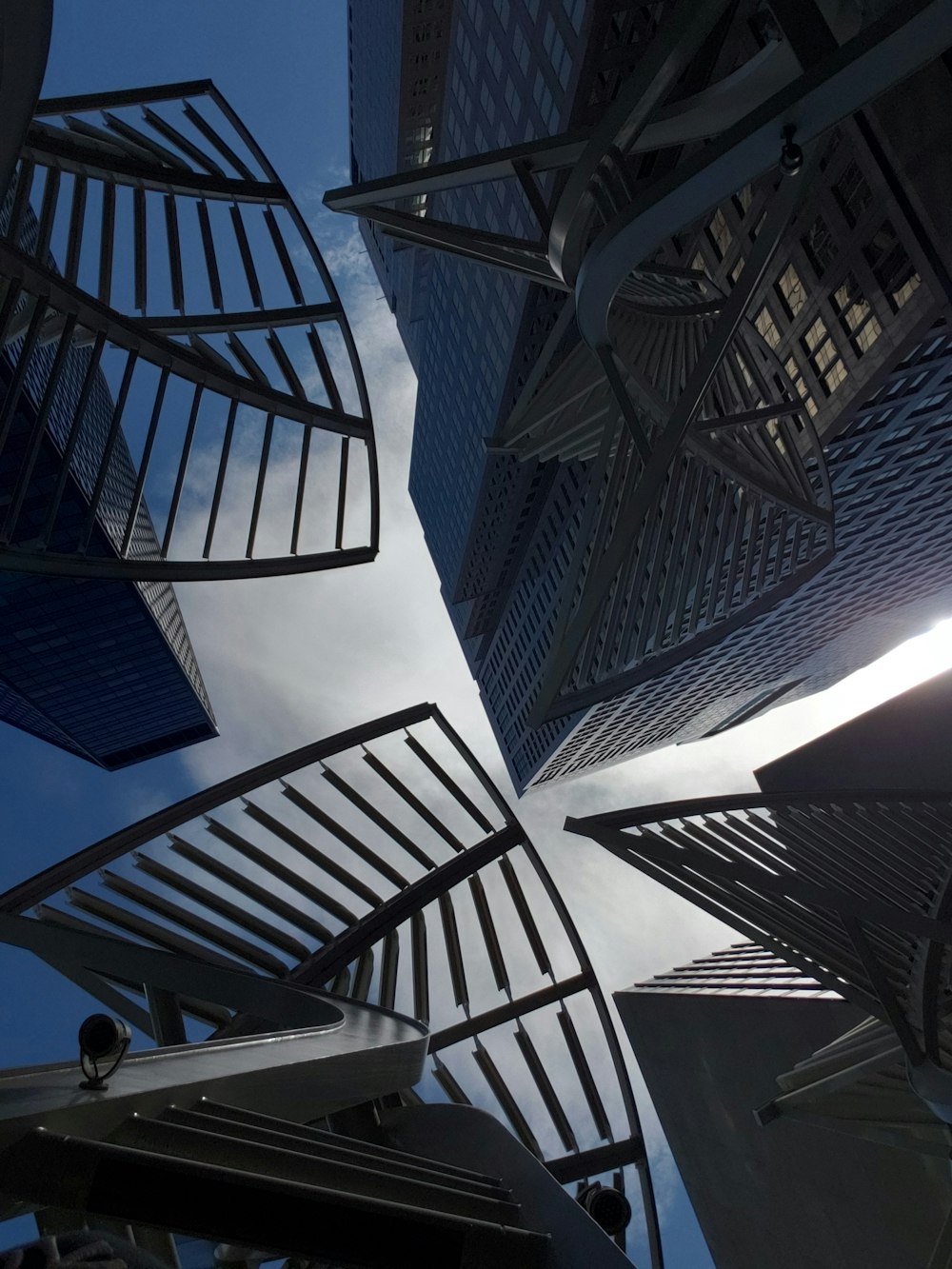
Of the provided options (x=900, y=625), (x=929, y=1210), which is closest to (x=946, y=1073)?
(x=929, y=1210)

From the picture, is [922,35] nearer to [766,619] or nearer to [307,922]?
[307,922]

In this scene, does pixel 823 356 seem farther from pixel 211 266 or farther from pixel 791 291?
pixel 211 266

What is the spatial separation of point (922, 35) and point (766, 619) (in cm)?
6358

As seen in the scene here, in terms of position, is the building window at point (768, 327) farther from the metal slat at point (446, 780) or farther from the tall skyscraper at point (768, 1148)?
the metal slat at point (446, 780)

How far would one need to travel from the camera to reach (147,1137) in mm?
3160

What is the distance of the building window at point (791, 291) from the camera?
3000 cm

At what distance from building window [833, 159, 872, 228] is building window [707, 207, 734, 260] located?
3054 millimetres

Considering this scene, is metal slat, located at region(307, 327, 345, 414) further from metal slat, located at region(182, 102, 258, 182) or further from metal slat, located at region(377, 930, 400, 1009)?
metal slat, located at region(377, 930, 400, 1009)

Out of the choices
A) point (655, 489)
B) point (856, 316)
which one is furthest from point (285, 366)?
point (856, 316)

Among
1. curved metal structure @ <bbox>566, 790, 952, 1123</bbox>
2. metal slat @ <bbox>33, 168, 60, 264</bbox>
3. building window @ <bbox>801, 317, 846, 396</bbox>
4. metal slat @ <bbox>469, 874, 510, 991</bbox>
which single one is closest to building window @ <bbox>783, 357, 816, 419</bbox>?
building window @ <bbox>801, 317, 846, 396</bbox>

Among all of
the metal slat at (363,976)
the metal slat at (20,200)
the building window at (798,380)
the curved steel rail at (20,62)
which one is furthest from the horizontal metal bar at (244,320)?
the building window at (798,380)

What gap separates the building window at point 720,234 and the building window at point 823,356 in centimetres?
466

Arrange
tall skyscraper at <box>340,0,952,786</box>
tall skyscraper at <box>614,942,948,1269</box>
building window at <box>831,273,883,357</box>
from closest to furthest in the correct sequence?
tall skyscraper at <box>340,0,952,786</box> → tall skyscraper at <box>614,942,948,1269</box> → building window at <box>831,273,883,357</box>

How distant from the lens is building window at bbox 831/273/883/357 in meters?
28.2
